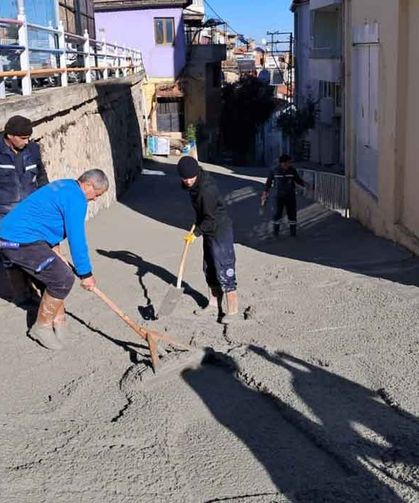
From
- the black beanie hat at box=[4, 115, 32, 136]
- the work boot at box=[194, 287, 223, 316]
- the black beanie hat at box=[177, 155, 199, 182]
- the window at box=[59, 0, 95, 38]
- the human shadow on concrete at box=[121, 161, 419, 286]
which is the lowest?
the human shadow on concrete at box=[121, 161, 419, 286]

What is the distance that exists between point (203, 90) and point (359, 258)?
2805cm

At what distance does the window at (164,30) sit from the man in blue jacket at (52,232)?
1239 inches

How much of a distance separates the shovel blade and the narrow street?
0.37 ft

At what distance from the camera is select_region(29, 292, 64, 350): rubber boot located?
5.52 m

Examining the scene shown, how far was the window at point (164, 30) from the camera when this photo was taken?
35.2 m

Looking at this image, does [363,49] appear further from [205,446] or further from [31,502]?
[31,502]

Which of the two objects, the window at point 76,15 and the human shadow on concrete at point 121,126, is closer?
the human shadow on concrete at point 121,126

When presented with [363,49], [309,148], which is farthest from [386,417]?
[309,148]

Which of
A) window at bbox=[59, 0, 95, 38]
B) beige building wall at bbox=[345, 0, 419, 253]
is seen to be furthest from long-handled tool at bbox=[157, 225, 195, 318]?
window at bbox=[59, 0, 95, 38]

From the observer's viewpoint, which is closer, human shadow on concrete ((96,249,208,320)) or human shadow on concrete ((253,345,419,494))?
human shadow on concrete ((253,345,419,494))

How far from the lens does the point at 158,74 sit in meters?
35.2

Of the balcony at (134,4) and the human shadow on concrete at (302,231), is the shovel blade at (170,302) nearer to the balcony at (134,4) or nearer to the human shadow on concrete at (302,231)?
the human shadow on concrete at (302,231)

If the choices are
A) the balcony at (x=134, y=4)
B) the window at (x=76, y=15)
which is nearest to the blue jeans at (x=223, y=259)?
the window at (x=76, y=15)

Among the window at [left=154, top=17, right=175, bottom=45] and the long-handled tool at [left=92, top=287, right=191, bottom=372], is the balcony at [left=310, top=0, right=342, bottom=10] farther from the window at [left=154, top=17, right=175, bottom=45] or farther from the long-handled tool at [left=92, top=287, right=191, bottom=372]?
the long-handled tool at [left=92, top=287, right=191, bottom=372]
